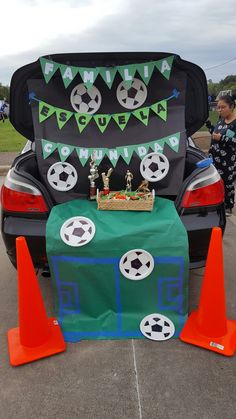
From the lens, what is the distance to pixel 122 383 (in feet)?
7.11

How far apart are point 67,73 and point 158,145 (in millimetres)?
955

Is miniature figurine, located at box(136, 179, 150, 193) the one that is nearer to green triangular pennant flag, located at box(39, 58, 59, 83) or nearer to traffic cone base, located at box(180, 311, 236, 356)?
traffic cone base, located at box(180, 311, 236, 356)

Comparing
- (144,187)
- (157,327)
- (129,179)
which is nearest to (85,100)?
(129,179)

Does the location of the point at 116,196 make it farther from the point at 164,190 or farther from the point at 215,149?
the point at 215,149

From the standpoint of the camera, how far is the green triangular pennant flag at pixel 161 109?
121 inches

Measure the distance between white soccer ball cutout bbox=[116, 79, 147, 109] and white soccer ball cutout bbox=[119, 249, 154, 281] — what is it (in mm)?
1332

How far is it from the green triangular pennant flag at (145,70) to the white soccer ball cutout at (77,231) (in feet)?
4.29

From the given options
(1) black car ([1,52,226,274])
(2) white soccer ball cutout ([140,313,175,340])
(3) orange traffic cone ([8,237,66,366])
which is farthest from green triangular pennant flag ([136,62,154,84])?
(2) white soccer ball cutout ([140,313,175,340])

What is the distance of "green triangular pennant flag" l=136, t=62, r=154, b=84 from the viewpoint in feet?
9.76

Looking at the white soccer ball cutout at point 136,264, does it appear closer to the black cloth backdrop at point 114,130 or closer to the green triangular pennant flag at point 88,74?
the black cloth backdrop at point 114,130

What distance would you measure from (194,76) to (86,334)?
7.55ft

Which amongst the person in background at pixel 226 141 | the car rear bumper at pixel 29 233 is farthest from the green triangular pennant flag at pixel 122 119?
the person in background at pixel 226 141

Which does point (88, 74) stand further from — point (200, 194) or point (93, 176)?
point (200, 194)

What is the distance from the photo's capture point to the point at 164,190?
120 inches
